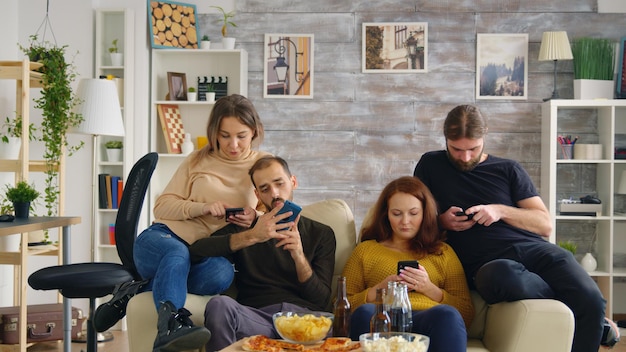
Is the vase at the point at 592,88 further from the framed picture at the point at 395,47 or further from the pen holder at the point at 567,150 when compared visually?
the framed picture at the point at 395,47

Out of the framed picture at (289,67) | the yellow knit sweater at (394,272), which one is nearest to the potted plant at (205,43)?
the framed picture at (289,67)

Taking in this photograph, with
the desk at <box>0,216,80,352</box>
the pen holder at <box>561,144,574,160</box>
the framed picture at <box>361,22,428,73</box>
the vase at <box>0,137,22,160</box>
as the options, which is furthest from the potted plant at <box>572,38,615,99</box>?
the vase at <box>0,137,22,160</box>

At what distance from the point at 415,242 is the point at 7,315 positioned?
2.59 meters

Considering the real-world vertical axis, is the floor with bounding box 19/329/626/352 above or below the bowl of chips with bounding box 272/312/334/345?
below

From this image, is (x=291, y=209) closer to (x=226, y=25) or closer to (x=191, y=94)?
(x=191, y=94)

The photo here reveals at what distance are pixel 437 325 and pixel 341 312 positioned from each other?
34 cm

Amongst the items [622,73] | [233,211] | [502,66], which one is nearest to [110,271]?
[233,211]

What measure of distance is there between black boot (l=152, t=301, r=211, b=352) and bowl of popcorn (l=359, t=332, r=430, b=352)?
610 mm

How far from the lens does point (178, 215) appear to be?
3.59 meters

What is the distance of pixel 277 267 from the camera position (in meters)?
3.50

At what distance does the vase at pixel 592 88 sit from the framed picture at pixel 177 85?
8.85 feet

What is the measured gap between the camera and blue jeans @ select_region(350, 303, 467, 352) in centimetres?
290

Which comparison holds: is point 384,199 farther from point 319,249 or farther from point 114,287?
point 114,287

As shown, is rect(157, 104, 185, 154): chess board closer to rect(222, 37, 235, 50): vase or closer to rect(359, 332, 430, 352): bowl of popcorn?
rect(222, 37, 235, 50): vase
